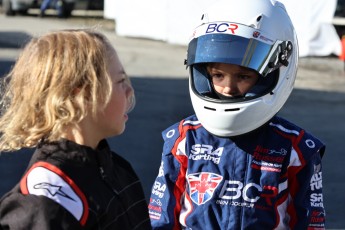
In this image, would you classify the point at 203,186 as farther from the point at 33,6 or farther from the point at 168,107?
the point at 33,6

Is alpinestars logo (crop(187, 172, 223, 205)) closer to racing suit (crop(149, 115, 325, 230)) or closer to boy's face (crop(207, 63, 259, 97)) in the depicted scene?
racing suit (crop(149, 115, 325, 230))

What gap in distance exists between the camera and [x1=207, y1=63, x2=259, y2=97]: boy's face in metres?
2.83

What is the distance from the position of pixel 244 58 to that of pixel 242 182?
474 mm

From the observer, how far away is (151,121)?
8.81m

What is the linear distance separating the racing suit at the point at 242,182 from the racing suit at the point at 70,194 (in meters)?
0.52

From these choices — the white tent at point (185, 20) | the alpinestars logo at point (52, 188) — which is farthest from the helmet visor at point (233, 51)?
the white tent at point (185, 20)

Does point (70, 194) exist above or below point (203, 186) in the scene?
above

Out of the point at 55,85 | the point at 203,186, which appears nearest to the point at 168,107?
the point at 203,186

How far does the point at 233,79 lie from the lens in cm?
284

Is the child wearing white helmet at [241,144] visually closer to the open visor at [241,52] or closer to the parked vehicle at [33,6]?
the open visor at [241,52]

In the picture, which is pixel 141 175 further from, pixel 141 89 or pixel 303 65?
pixel 303 65

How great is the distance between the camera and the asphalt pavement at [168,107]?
6703 mm

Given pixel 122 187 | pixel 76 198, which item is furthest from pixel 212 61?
pixel 76 198

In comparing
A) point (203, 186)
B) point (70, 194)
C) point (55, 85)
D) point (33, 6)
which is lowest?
point (33, 6)
